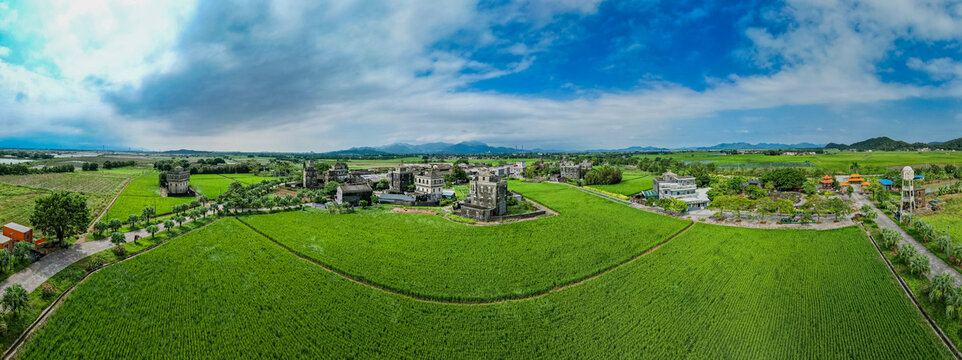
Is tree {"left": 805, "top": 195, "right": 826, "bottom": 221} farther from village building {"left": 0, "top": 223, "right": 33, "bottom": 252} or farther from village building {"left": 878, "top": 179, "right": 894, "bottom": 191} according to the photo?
village building {"left": 0, "top": 223, "right": 33, "bottom": 252}

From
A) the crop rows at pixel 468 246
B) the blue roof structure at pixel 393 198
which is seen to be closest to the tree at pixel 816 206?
the crop rows at pixel 468 246

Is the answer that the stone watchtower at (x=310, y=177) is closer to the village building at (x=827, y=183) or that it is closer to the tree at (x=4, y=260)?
the tree at (x=4, y=260)

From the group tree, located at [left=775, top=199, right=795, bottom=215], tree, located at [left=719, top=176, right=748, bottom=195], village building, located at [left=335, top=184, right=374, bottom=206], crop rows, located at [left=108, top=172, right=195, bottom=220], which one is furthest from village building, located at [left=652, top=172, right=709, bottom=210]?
crop rows, located at [left=108, top=172, right=195, bottom=220]

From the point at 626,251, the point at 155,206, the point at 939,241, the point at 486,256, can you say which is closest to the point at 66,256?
the point at 155,206

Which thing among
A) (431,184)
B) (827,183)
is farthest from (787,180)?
(431,184)

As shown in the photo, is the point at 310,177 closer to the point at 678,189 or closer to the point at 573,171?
the point at 573,171

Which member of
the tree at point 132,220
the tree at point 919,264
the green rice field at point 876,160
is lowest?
the tree at point 919,264

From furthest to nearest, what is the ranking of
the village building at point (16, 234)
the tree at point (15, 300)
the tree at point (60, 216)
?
1. the tree at point (60, 216)
2. the village building at point (16, 234)
3. the tree at point (15, 300)
